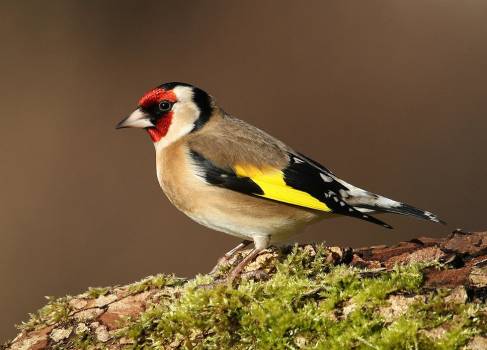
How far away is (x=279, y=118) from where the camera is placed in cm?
754

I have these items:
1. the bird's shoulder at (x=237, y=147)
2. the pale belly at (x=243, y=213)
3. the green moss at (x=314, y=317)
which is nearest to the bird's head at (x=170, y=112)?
the bird's shoulder at (x=237, y=147)

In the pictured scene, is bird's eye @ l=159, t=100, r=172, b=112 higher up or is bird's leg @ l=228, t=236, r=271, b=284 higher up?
bird's eye @ l=159, t=100, r=172, b=112

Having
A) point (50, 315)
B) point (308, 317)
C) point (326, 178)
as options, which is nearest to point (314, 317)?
point (308, 317)

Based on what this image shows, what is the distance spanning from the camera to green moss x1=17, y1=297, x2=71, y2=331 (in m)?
3.09

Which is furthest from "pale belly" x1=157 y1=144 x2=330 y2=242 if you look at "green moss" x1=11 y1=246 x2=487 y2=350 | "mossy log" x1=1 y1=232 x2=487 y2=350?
"green moss" x1=11 y1=246 x2=487 y2=350

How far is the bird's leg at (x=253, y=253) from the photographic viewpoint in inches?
128

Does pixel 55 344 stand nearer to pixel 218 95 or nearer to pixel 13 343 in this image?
pixel 13 343

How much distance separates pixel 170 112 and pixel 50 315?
156 cm

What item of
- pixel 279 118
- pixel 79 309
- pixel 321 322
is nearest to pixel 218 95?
pixel 279 118

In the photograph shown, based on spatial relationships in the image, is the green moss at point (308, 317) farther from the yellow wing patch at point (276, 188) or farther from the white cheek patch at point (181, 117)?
the white cheek patch at point (181, 117)

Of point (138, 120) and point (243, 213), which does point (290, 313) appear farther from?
point (138, 120)

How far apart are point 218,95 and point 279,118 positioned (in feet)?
2.17

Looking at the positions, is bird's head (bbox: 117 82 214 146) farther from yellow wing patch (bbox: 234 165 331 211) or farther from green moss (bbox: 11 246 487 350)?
green moss (bbox: 11 246 487 350)

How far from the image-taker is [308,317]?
256 centimetres
